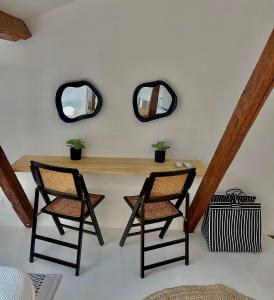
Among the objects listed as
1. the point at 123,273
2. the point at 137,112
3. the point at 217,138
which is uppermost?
the point at 137,112

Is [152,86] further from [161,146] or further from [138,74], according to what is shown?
[161,146]

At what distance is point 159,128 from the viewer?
255 centimetres

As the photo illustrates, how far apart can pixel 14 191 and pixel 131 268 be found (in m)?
1.17

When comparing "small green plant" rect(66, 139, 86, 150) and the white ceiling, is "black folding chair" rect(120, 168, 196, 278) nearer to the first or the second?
"small green plant" rect(66, 139, 86, 150)

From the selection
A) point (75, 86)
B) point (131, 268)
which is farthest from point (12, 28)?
point (131, 268)

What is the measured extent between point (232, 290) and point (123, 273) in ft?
2.61

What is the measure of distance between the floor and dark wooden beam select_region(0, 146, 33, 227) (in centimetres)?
19

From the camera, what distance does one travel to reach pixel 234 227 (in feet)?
8.17

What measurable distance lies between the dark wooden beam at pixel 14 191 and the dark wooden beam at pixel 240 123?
1.50 metres

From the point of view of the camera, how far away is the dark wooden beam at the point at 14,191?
7.40 feet

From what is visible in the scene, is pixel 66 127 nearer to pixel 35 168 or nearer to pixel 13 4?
pixel 35 168

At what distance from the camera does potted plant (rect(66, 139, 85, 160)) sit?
2473mm

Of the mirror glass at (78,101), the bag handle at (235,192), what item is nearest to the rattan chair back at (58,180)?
the mirror glass at (78,101)

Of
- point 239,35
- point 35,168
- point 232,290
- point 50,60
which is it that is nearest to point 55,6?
point 50,60
